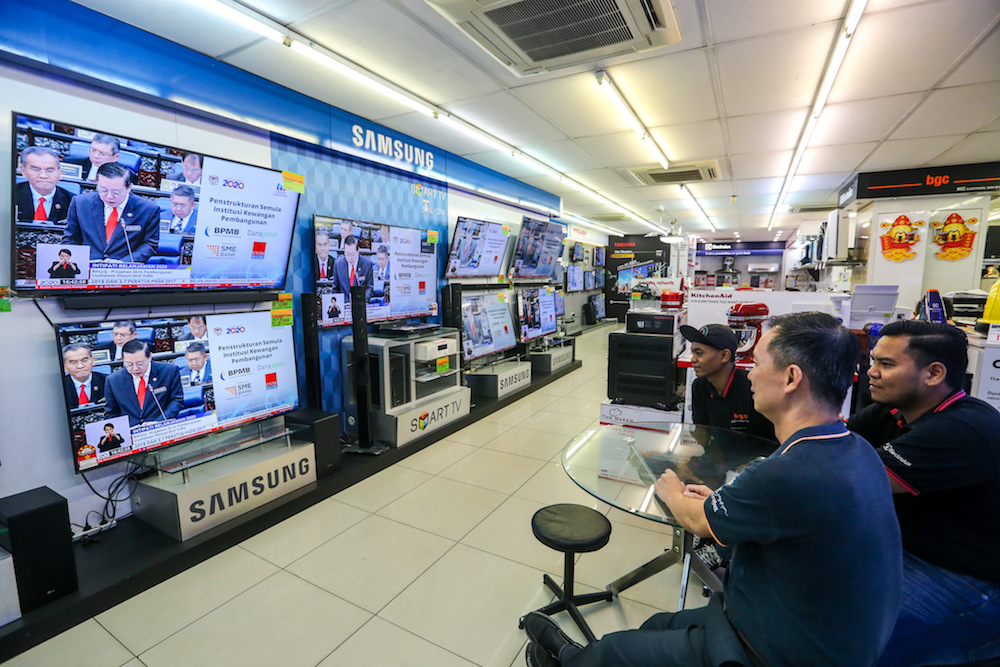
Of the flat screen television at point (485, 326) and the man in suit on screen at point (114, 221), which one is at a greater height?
the man in suit on screen at point (114, 221)

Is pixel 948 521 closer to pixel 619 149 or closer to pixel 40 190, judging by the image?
pixel 40 190

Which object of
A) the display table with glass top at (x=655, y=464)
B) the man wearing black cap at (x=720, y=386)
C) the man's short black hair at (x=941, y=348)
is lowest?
the display table with glass top at (x=655, y=464)

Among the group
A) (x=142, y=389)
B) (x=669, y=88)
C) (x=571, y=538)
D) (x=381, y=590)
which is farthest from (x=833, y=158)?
(x=142, y=389)

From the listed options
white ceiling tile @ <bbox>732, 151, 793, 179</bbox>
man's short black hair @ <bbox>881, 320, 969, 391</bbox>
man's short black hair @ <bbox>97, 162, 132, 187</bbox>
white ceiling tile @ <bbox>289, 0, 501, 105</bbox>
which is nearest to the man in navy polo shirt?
man's short black hair @ <bbox>881, 320, 969, 391</bbox>

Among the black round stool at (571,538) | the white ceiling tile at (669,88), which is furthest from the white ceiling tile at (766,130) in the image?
the black round stool at (571,538)

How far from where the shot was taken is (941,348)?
1.61 m

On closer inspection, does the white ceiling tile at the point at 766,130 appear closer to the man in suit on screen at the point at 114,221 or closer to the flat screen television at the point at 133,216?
the flat screen television at the point at 133,216

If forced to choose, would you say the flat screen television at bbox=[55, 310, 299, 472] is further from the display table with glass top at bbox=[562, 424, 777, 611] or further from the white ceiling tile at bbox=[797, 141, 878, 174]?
the white ceiling tile at bbox=[797, 141, 878, 174]

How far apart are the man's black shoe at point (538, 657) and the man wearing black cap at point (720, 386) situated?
5.31 feet

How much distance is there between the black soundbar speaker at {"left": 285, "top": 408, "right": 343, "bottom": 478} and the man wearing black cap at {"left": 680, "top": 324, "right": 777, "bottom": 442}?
2717mm

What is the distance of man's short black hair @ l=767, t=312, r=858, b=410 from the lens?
117cm

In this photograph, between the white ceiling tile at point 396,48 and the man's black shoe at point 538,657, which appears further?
the white ceiling tile at point 396,48

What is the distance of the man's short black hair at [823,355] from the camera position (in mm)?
1172

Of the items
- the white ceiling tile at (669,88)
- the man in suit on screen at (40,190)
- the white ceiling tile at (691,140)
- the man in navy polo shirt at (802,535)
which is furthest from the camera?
the white ceiling tile at (691,140)
